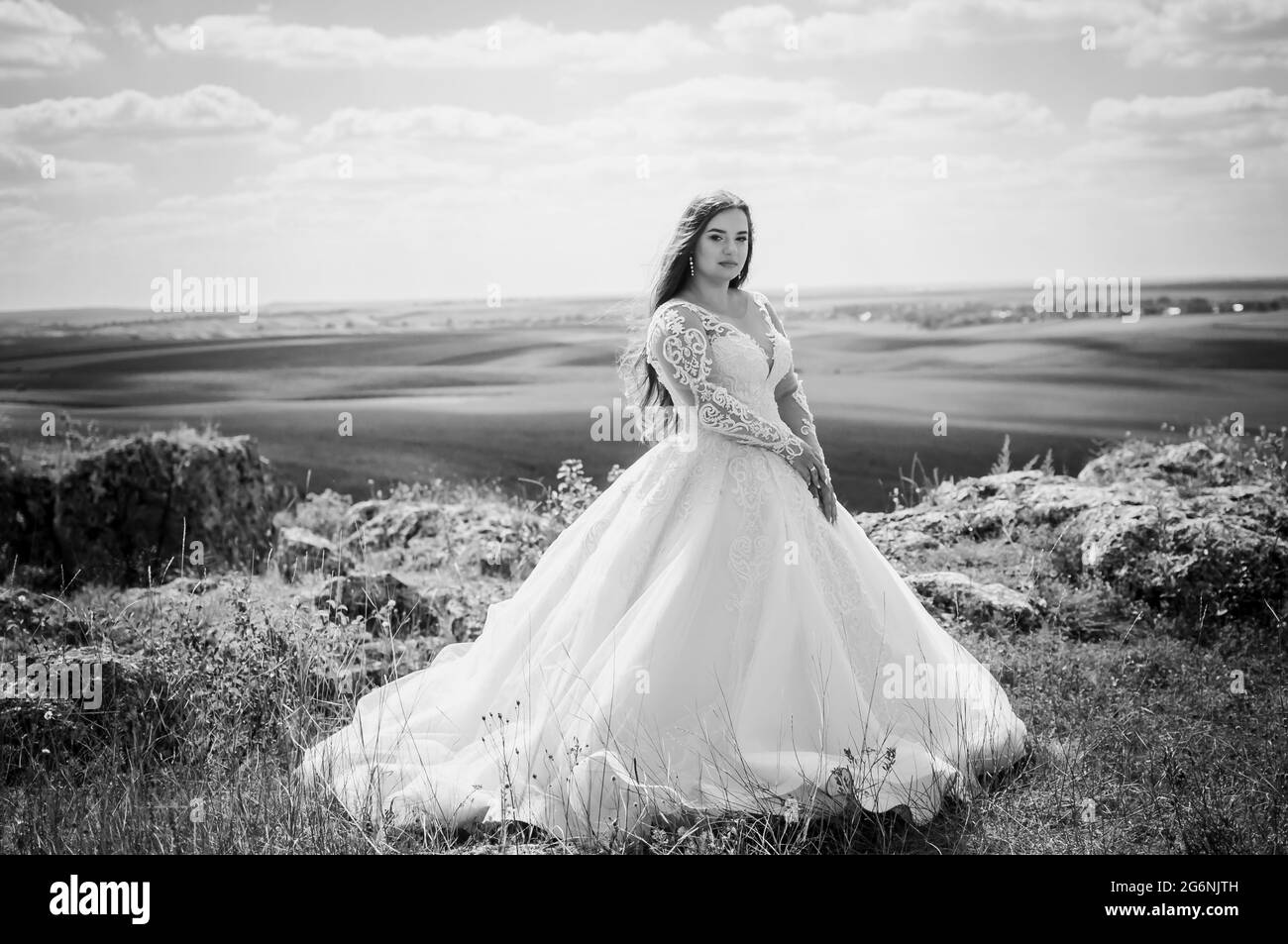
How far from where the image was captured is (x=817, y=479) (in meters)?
4.46

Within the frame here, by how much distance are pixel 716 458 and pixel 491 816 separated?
1679 mm

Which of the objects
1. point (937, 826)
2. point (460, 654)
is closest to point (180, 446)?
point (460, 654)

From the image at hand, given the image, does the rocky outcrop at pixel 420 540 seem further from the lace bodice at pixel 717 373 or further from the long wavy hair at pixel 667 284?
the lace bodice at pixel 717 373

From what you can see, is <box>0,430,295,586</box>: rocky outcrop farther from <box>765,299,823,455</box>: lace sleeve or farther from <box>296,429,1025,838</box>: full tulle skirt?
<box>765,299,823,455</box>: lace sleeve

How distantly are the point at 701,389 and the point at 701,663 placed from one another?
1.14m

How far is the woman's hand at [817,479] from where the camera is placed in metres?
4.44

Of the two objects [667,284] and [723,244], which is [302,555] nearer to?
[667,284]

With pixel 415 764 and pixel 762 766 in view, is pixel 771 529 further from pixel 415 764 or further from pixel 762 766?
pixel 415 764

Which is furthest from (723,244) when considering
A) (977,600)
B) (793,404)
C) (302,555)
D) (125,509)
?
(125,509)

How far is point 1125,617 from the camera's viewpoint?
19.4ft

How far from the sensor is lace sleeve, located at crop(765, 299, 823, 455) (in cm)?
474

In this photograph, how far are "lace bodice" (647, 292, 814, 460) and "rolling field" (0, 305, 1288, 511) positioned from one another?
541cm

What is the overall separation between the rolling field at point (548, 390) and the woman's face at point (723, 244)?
5.50 m
